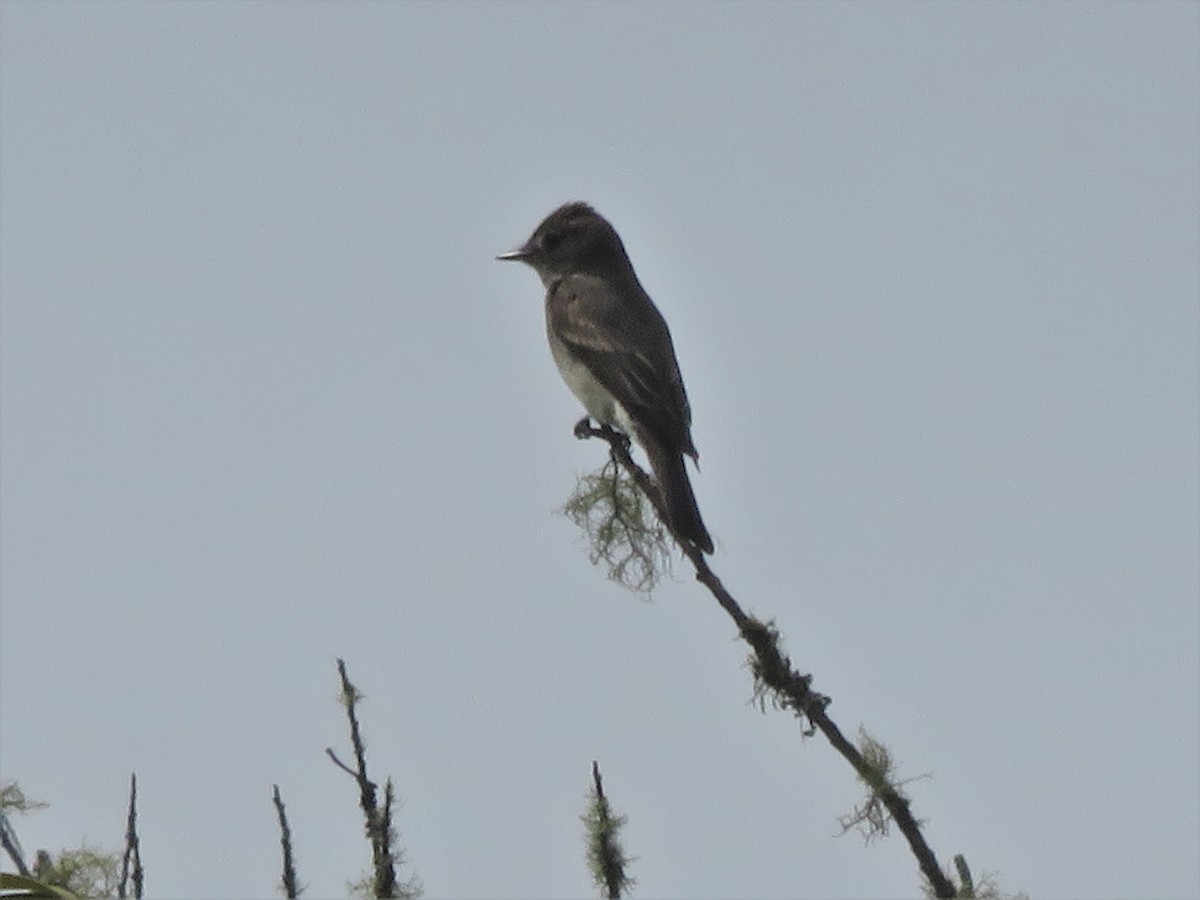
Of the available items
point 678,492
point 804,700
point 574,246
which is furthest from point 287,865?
point 574,246

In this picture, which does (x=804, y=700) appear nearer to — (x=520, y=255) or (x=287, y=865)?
(x=287, y=865)

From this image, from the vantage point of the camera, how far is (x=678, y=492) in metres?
8.91

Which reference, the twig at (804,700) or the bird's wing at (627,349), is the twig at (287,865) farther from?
the bird's wing at (627,349)

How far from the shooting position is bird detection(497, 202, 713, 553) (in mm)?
9773

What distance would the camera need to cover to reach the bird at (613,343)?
9.77 m

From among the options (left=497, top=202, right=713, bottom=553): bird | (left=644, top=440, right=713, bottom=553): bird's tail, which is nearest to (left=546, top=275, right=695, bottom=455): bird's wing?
(left=497, top=202, right=713, bottom=553): bird

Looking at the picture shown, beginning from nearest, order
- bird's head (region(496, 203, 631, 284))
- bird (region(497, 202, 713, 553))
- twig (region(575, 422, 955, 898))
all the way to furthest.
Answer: twig (region(575, 422, 955, 898)), bird (region(497, 202, 713, 553)), bird's head (region(496, 203, 631, 284))

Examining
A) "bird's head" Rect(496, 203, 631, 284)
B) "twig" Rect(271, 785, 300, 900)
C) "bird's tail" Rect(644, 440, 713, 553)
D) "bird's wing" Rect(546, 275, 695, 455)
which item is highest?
"bird's head" Rect(496, 203, 631, 284)

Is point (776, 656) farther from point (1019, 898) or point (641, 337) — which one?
point (641, 337)

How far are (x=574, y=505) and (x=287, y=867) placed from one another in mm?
3070

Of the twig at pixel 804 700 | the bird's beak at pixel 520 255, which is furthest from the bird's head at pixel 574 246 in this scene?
the twig at pixel 804 700

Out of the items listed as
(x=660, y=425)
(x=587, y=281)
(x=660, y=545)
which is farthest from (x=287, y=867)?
(x=587, y=281)

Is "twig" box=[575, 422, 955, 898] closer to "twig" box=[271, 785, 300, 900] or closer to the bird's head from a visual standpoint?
"twig" box=[271, 785, 300, 900]

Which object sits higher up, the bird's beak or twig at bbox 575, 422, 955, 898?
the bird's beak
